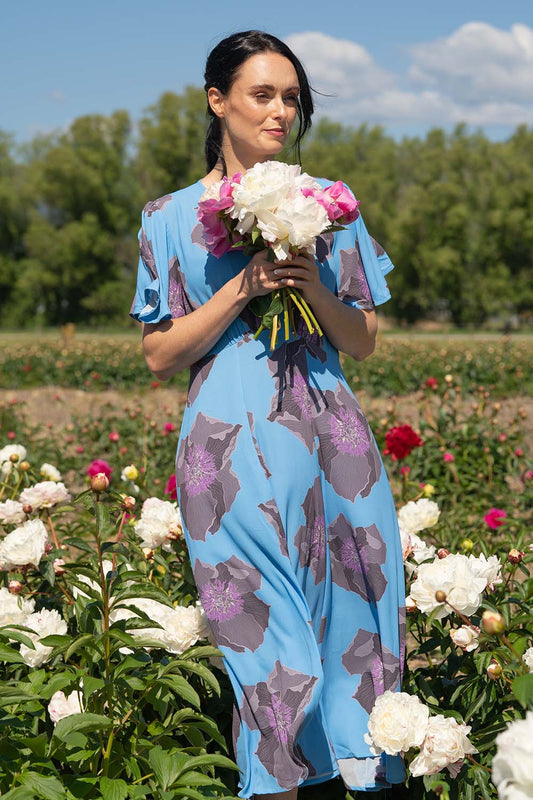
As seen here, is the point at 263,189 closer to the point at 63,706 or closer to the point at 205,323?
the point at 205,323

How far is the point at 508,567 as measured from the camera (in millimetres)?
2422

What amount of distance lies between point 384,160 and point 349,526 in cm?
3796

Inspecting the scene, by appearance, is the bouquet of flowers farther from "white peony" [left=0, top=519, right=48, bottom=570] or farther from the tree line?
the tree line

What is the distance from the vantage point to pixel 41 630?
2.04 m

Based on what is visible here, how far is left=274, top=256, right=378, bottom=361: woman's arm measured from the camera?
183 centimetres

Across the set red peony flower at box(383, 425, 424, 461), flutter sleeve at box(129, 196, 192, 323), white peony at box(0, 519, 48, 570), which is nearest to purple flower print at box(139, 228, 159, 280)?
flutter sleeve at box(129, 196, 192, 323)

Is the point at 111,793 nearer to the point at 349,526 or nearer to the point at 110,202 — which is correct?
the point at 349,526

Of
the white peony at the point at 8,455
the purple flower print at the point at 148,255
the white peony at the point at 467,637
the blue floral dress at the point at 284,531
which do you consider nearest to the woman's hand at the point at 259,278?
the blue floral dress at the point at 284,531

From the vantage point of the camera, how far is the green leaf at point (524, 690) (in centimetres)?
139

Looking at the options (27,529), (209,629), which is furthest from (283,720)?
(27,529)

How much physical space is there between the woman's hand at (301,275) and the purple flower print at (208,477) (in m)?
0.32

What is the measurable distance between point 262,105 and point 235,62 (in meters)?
0.13

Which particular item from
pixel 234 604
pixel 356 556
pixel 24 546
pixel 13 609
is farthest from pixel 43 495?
pixel 356 556

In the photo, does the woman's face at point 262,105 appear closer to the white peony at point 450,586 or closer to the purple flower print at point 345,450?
the purple flower print at point 345,450
